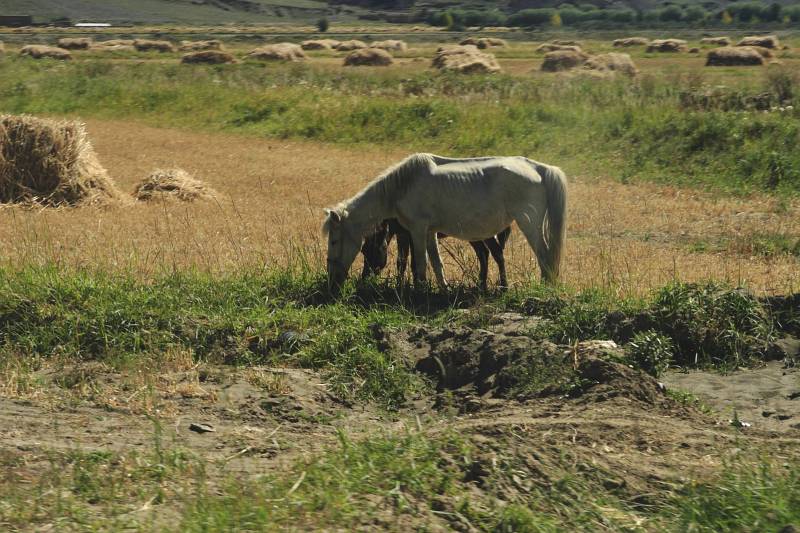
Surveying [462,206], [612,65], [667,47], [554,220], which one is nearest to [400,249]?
[462,206]

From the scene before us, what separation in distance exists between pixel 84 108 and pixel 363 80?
9362 mm

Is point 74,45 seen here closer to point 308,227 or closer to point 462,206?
point 308,227

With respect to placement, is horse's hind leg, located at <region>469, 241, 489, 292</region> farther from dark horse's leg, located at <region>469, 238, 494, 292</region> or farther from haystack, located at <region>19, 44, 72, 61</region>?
haystack, located at <region>19, 44, 72, 61</region>

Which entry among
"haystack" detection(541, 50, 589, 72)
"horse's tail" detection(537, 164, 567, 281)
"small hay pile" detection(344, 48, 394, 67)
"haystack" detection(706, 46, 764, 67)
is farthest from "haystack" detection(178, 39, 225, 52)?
"horse's tail" detection(537, 164, 567, 281)

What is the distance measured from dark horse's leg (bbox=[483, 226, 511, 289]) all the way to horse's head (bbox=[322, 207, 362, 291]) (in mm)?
1551

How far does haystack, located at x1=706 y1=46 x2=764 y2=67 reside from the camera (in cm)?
4647

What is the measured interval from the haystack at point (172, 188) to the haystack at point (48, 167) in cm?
51

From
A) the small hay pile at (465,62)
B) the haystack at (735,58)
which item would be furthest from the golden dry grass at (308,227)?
the haystack at (735,58)

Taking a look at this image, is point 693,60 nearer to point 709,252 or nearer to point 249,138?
point 249,138

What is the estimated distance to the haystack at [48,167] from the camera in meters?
17.8

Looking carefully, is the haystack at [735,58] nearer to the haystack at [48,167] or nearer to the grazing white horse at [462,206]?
the haystack at [48,167]

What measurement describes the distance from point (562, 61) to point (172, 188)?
2914cm

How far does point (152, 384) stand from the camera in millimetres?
8203

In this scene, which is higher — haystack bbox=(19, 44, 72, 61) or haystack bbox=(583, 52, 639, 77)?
haystack bbox=(583, 52, 639, 77)
